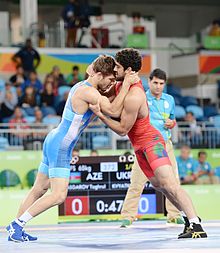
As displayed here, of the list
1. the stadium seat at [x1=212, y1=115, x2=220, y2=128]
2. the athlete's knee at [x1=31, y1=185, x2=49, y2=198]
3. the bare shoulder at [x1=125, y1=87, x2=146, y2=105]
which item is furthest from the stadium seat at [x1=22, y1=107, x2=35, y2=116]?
→ the bare shoulder at [x1=125, y1=87, x2=146, y2=105]

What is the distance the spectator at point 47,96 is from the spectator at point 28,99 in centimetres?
30

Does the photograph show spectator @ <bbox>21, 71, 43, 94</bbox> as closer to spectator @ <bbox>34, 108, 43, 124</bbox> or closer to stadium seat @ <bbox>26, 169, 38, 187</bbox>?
spectator @ <bbox>34, 108, 43, 124</bbox>

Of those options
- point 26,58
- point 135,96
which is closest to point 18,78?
point 26,58

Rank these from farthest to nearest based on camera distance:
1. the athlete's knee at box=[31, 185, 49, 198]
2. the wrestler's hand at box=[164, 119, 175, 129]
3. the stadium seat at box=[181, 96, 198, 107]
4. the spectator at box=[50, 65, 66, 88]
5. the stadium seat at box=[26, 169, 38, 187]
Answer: the stadium seat at box=[181, 96, 198, 107] → the spectator at box=[50, 65, 66, 88] → the stadium seat at box=[26, 169, 38, 187] → the wrestler's hand at box=[164, 119, 175, 129] → the athlete's knee at box=[31, 185, 49, 198]

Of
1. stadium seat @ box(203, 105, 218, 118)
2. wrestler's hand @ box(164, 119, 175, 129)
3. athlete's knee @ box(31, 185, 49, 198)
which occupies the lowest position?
athlete's knee @ box(31, 185, 49, 198)

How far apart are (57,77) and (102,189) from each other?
8796mm

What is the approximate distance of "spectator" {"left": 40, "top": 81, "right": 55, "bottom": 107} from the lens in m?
21.1

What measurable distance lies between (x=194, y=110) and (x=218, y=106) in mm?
3168

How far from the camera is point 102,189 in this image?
1345cm

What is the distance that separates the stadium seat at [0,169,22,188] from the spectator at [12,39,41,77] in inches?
253

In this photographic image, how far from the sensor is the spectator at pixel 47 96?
21.1m

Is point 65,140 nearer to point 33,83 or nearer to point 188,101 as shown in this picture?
point 33,83

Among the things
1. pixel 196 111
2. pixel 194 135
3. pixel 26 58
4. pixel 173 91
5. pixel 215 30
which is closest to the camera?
pixel 194 135

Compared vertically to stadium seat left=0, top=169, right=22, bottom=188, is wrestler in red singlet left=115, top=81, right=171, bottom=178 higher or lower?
higher
